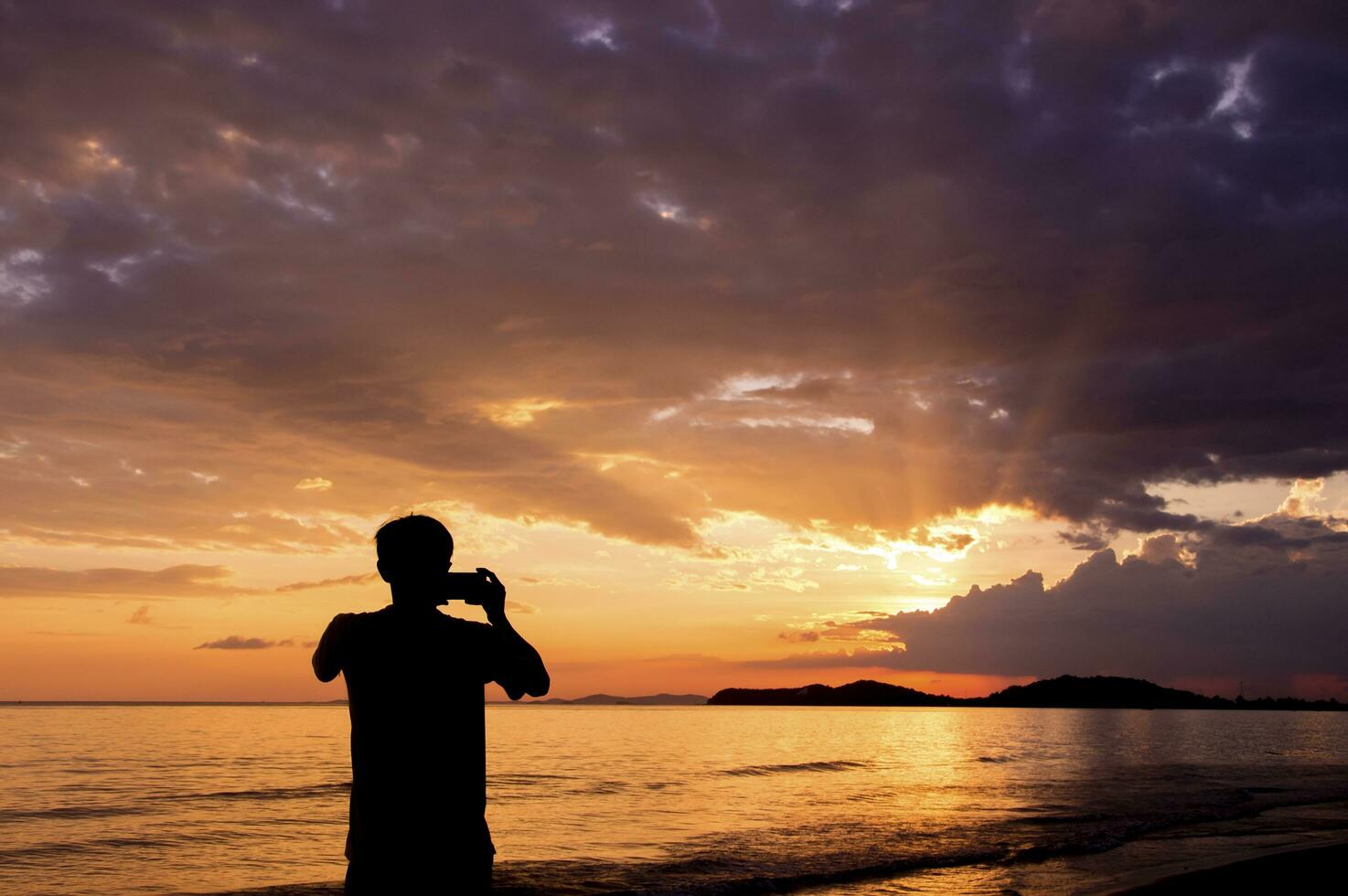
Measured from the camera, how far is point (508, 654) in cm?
354

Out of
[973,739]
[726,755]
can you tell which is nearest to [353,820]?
[726,755]

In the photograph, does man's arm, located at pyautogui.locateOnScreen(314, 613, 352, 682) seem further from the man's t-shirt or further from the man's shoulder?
the man's shoulder

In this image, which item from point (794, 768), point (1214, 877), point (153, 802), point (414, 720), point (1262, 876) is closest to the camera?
point (414, 720)

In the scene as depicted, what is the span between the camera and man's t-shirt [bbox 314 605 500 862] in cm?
348

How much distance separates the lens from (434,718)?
138 inches

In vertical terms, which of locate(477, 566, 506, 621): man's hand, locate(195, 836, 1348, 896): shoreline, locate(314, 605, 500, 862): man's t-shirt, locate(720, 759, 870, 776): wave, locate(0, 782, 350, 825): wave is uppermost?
locate(477, 566, 506, 621): man's hand

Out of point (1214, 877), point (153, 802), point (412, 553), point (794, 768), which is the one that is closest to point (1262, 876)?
point (1214, 877)

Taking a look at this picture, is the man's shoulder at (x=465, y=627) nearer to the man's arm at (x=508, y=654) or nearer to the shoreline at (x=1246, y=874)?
the man's arm at (x=508, y=654)

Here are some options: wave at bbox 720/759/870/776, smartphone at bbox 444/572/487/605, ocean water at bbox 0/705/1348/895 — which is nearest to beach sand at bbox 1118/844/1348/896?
ocean water at bbox 0/705/1348/895

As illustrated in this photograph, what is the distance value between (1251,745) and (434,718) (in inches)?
3394

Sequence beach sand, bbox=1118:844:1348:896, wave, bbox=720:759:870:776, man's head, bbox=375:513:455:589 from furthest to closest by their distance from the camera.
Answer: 1. wave, bbox=720:759:870:776
2. beach sand, bbox=1118:844:1348:896
3. man's head, bbox=375:513:455:589

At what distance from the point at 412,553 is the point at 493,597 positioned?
34 centimetres

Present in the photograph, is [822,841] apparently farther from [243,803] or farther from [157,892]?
[243,803]

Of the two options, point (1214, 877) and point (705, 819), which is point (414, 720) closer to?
point (1214, 877)
